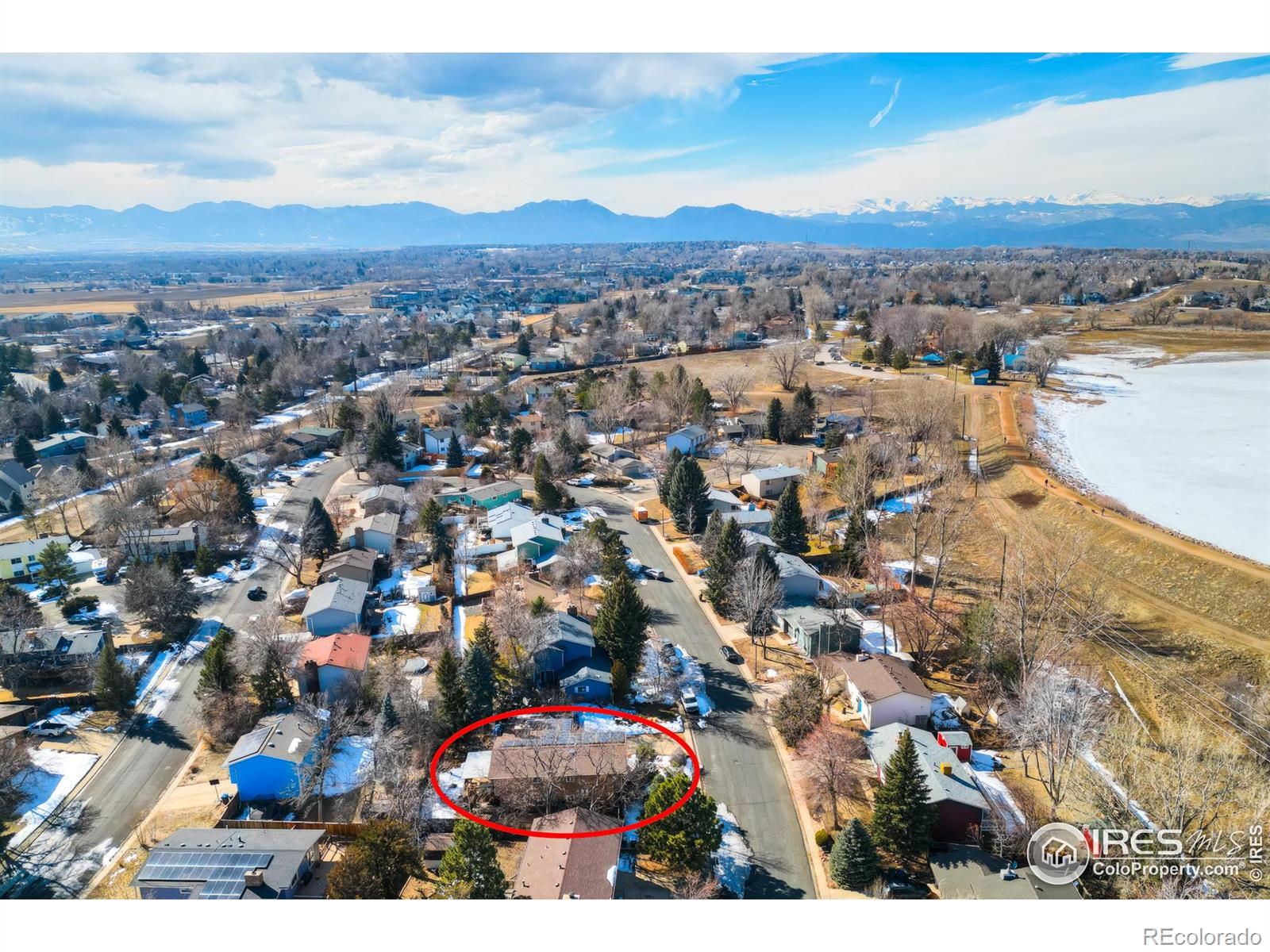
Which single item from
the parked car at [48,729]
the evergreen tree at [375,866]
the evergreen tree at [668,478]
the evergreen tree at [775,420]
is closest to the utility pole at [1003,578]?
the evergreen tree at [668,478]

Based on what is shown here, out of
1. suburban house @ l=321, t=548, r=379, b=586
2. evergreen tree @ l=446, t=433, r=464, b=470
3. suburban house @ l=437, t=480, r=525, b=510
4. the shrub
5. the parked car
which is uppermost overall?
evergreen tree @ l=446, t=433, r=464, b=470

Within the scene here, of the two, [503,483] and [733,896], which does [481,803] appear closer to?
[733,896]

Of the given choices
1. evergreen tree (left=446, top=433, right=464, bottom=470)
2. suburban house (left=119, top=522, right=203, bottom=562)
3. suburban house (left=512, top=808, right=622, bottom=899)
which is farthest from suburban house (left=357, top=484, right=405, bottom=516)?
suburban house (left=512, top=808, right=622, bottom=899)

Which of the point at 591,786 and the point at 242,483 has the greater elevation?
the point at 242,483

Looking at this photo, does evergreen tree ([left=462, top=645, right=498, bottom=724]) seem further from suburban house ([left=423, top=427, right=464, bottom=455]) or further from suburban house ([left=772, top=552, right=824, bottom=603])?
suburban house ([left=423, top=427, right=464, bottom=455])

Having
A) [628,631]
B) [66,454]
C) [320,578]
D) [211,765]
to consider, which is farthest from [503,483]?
[66,454]

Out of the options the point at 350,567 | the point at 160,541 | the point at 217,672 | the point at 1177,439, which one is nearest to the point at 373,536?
the point at 350,567
